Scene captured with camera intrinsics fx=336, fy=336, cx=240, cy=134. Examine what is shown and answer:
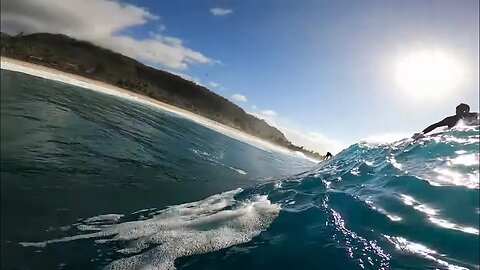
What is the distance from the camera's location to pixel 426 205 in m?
7.02

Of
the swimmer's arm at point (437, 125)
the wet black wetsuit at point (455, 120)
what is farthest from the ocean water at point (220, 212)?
the swimmer's arm at point (437, 125)

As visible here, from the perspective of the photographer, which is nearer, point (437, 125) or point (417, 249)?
point (417, 249)

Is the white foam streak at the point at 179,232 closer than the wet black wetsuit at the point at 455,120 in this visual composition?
Yes

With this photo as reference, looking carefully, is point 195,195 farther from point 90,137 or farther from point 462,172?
point 462,172

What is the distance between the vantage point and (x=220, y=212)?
343 inches

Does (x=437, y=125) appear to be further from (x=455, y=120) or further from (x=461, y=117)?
(x=461, y=117)

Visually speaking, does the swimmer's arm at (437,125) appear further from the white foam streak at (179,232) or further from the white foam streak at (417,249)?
the white foam streak at (417,249)

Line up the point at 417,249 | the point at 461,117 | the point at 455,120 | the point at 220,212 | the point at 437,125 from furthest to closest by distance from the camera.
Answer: the point at 437,125 < the point at 455,120 < the point at 461,117 < the point at 220,212 < the point at 417,249

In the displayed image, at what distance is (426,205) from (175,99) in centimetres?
5884

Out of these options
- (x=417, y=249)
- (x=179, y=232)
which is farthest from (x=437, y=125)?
(x=179, y=232)

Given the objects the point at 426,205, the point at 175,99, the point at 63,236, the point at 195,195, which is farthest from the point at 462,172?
the point at 175,99

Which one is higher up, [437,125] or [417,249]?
[437,125]

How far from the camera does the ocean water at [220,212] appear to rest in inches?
Result: 223

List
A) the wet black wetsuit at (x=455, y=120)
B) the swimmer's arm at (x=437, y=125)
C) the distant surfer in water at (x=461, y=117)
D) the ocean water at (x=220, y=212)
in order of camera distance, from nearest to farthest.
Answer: the ocean water at (x=220, y=212)
the wet black wetsuit at (x=455, y=120)
the distant surfer in water at (x=461, y=117)
the swimmer's arm at (x=437, y=125)
